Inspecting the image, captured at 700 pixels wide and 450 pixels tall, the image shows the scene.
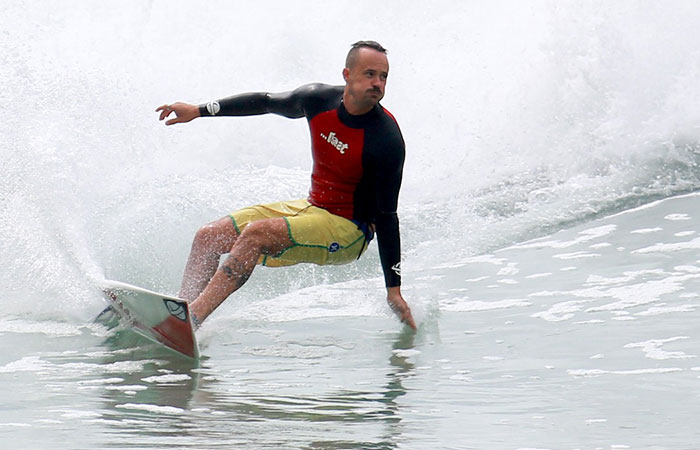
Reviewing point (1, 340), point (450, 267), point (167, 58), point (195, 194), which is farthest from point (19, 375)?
point (167, 58)

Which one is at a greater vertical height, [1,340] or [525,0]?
[525,0]

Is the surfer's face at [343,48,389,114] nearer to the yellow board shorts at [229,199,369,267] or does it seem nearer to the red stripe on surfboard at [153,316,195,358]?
the yellow board shorts at [229,199,369,267]

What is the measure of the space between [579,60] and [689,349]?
739 cm

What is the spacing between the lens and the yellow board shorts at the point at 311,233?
543cm

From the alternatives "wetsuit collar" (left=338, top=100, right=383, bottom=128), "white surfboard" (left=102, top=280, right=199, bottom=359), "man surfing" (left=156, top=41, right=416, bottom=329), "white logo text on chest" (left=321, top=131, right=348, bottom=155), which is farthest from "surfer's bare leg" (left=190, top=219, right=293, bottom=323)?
"wetsuit collar" (left=338, top=100, right=383, bottom=128)

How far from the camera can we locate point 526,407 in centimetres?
385

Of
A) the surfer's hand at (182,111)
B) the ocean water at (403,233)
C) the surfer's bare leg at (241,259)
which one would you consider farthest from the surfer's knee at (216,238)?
the surfer's hand at (182,111)

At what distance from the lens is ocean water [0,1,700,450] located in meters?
3.81

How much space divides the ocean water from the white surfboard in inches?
3.8

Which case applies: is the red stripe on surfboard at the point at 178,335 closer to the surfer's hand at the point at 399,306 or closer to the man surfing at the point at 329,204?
the man surfing at the point at 329,204

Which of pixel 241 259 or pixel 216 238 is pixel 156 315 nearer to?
pixel 241 259

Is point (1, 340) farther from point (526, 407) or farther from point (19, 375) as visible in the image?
point (526, 407)

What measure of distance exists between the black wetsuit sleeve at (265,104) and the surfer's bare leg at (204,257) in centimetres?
65

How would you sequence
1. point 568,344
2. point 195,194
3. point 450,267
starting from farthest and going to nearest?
1. point 195,194
2. point 450,267
3. point 568,344
